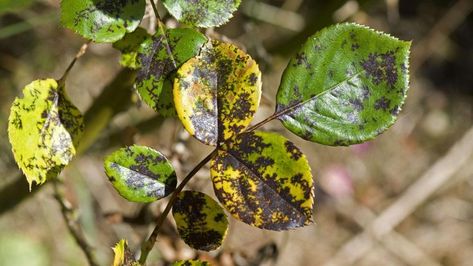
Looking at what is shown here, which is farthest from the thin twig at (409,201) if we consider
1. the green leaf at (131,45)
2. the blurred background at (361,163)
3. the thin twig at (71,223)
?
the green leaf at (131,45)

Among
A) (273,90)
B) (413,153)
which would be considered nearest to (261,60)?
(273,90)

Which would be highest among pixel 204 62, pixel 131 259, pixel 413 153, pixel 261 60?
pixel 204 62

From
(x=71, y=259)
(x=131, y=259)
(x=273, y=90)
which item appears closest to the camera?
(x=131, y=259)

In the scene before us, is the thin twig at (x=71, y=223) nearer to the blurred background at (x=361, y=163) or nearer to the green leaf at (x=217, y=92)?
the green leaf at (x=217, y=92)

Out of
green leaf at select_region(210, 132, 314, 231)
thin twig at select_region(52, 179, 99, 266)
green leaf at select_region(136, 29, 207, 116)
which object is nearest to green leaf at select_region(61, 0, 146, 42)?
green leaf at select_region(136, 29, 207, 116)

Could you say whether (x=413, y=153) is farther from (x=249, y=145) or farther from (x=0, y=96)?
(x=249, y=145)

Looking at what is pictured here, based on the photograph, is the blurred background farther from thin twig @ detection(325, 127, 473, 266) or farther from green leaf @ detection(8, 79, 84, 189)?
green leaf @ detection(8, 79, 84, 189)
